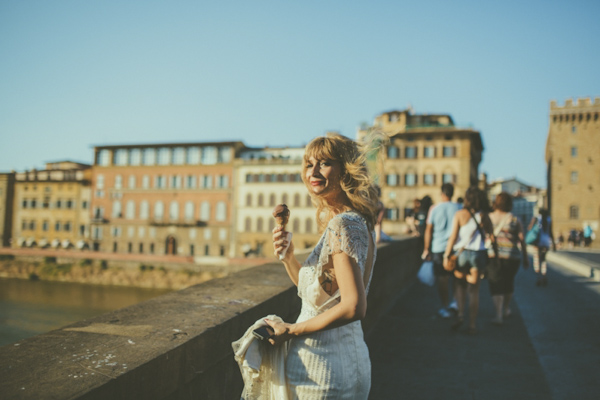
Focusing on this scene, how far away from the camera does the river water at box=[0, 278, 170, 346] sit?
25.5 meters

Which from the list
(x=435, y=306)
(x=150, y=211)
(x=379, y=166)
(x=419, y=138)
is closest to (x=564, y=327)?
(x=435, y=306)

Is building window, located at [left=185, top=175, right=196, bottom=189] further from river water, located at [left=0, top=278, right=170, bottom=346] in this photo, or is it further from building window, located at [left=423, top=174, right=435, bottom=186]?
building window, located at [left=423, top=174, right=435, bottom=186]

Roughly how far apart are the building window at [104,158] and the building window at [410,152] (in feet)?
118

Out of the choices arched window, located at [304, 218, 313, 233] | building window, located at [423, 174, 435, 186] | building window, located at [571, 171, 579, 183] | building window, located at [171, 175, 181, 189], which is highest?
building window, located at [571, 171, 579, 183]

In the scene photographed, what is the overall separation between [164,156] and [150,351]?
57.7 meters

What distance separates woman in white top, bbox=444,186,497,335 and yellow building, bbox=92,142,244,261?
4872 centimetres

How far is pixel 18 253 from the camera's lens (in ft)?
175

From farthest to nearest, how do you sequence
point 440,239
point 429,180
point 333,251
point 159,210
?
point 159,210
point 429,180
point 440,239
point 333,251

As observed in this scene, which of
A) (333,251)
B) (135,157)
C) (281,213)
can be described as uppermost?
(135,157)

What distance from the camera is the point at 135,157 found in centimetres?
5781

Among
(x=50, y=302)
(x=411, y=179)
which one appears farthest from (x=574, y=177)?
(x=50, y=302)

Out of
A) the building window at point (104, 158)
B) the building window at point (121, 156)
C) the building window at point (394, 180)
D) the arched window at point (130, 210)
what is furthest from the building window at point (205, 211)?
the building window at point (394, 180)

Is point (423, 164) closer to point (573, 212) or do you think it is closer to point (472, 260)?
point (573, 212)

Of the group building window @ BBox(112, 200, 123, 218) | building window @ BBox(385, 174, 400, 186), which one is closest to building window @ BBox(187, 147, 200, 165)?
building window @ BBox(112, 200, 123, 218)
